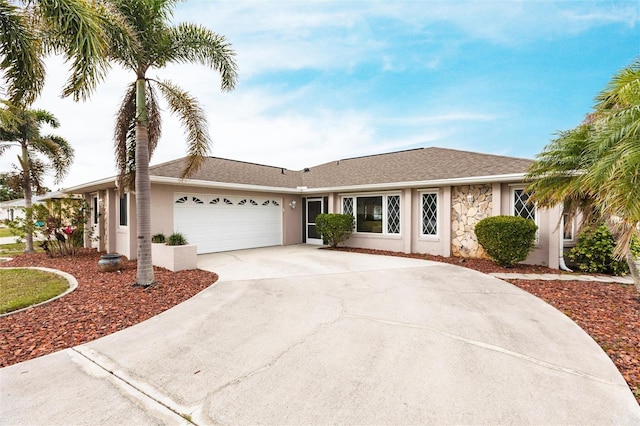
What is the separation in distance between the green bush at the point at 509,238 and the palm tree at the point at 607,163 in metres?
1.40

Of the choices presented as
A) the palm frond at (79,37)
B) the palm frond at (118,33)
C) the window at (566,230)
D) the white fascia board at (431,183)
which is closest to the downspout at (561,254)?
the window at (566,230)

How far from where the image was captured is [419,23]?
9.48 metres

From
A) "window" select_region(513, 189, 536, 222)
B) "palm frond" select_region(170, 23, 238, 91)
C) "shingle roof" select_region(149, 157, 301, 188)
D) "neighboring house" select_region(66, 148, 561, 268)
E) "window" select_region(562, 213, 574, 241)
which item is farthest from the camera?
"shingle roof" select_region(149, 157, 301, 188)

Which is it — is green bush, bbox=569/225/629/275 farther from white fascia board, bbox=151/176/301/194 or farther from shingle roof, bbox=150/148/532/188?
white fascia board, bbox=151/176/301/194

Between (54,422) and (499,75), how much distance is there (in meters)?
15.0

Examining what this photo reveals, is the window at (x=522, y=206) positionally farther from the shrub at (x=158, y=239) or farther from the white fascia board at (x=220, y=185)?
the shrub at (x=158, y=239)

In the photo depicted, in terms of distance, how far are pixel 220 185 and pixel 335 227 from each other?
4.88 meters

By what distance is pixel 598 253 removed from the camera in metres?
7.87

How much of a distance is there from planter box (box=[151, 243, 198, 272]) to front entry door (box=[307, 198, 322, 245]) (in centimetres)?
687

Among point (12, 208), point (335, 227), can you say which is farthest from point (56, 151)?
point (12, 208)

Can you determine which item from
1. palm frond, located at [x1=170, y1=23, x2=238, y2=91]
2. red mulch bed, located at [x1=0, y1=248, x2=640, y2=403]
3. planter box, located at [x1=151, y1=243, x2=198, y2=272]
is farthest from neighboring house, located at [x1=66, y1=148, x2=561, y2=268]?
palm frond, located at [x1=170, y1=23, x2=238, y2=91]

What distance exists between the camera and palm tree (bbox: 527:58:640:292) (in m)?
3.80

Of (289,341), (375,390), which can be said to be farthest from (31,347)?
(375,390)

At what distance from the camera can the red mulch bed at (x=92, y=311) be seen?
12.7 feet
